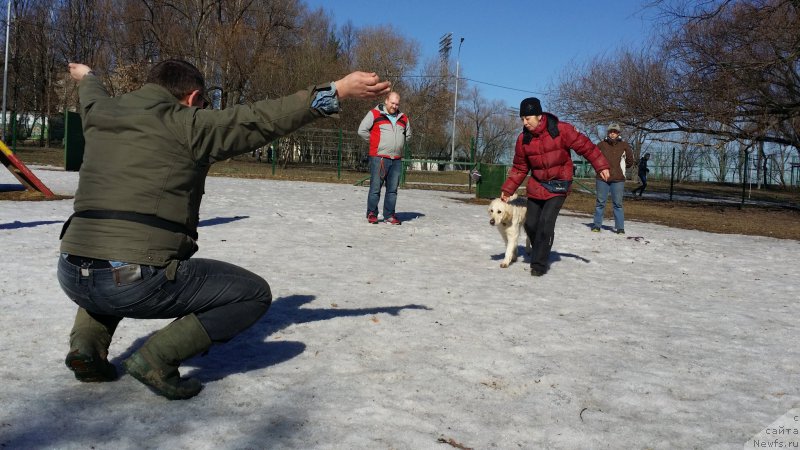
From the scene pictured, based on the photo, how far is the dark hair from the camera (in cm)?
300

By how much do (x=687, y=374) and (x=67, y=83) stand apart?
2193 inches

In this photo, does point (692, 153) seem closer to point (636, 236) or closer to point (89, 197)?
point (636, 236)

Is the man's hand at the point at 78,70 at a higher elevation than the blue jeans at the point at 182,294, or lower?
higher

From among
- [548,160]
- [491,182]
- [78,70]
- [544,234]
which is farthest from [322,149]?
[78,70]

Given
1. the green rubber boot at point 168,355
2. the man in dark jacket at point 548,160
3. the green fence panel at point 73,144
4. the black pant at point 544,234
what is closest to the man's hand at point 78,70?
the green rubber boot at point 168,355

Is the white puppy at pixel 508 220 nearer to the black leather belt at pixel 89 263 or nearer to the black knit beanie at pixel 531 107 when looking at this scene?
the black knit beanie at pixel 531 107

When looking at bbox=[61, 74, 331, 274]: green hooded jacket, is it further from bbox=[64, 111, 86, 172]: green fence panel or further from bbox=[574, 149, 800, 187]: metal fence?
bbox=[574, 149, 800, 187]: metal fence

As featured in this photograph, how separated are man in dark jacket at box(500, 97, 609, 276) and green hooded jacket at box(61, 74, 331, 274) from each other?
181 inches

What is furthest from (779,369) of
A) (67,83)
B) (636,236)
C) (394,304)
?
(67,83)

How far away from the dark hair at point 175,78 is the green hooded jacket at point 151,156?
0.33 ft

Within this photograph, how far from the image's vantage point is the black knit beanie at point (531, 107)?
6.97 m

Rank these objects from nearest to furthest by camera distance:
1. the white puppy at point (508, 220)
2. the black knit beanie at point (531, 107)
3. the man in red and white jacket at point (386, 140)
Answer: the black knit beanie at point (531, 107)
the white puppy at point (508, 220)
the man in red and white jacket at point (386, 140)

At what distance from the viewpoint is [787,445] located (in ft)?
9.67

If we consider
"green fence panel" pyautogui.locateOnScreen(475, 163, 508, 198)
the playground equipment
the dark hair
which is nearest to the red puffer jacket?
the dark hair
